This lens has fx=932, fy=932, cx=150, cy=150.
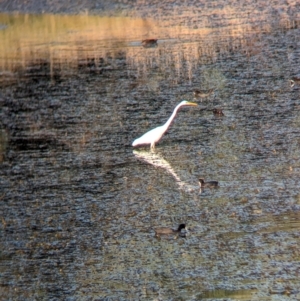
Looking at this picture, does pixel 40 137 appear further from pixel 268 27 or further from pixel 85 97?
pixel 268 27

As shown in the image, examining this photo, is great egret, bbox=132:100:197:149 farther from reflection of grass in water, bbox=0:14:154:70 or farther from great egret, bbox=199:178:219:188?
reflection of grass in water, bbox=0:14:154:70

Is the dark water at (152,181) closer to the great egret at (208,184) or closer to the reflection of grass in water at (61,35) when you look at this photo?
the great egret at (208,184)

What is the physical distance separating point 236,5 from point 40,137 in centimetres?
1142

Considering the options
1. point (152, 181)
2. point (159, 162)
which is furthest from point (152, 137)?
point (152, 181)

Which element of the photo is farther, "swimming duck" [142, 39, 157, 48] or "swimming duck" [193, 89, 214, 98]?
"swimming duck" [142, 39, 157, 48]

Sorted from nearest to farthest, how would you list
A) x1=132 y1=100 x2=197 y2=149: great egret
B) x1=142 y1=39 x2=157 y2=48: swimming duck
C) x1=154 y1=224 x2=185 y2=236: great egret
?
1. x1=154 y1=224 x2=185 y2=236: great egret
2. x1=132 y1=100 x2=197 y2=149: great egret
3. x1=142 y1=39 x2=157 y2=48: swimming duck

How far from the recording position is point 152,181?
9.09m

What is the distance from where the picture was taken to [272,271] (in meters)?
6.39

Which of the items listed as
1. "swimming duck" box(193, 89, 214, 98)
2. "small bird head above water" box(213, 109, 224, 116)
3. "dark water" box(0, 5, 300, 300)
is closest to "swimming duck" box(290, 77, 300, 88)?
"dark water" box(0, 5, 300, 300)

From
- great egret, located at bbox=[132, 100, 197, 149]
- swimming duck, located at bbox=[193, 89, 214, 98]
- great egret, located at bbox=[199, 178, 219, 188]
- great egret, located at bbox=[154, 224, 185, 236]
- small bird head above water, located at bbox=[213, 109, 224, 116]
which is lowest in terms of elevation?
great egret, located at bbox=[154, 224, 185, 236]

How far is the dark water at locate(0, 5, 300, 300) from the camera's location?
6.54 meters

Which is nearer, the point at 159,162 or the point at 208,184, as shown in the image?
the point at 208,184

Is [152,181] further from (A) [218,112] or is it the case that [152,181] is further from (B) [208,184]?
(A) [218,112]

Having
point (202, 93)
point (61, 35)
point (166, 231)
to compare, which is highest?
point (61, 35)
